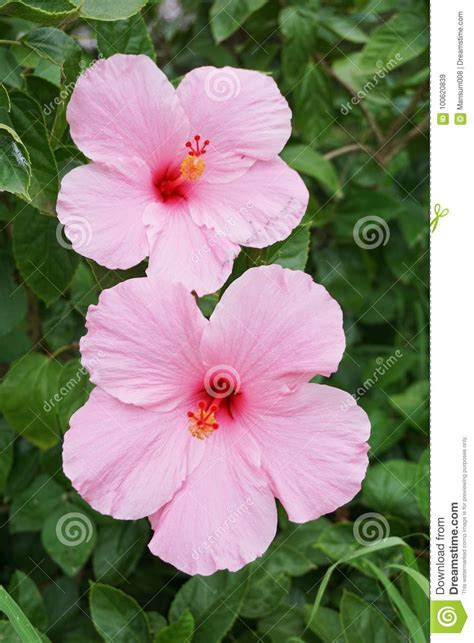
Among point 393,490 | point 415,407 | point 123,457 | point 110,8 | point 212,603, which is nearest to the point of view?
point 123,457

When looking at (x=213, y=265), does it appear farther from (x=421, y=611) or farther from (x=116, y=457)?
(x=421, y=611)

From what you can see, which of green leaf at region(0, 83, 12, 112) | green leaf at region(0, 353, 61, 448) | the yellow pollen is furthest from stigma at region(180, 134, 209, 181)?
green leaf at region(0, 353, 61, 448)

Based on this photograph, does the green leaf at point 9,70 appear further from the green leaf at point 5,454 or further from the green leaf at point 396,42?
the green leaf at point 396,42

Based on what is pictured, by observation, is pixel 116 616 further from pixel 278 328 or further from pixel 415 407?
pixel 415 407

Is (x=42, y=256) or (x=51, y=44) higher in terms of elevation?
(x=51, y=44)

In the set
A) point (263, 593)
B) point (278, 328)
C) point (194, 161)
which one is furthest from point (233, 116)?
point (263, 593)

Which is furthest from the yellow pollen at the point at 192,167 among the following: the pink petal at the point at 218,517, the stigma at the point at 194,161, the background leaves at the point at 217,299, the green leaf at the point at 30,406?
the green leaf at the point at 30,406
